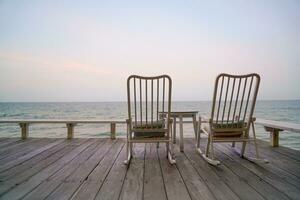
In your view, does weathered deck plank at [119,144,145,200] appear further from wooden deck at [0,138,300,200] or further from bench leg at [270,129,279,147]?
bench leg at [270,129,279,147]

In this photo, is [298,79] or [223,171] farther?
[298,79]

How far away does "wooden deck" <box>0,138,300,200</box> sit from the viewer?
128cm

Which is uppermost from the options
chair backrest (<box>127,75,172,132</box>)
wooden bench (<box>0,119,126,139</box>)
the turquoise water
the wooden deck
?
chair backrest (<box>127,75,172,132</box>)

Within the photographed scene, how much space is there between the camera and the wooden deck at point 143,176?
4.20 ft

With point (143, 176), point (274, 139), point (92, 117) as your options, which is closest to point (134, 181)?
point (143, 176)

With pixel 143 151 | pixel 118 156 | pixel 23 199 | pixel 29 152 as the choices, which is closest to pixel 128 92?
pixel 118 156

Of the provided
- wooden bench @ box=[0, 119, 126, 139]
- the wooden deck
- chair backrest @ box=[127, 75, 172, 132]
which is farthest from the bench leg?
wooden bench @ box=[0, 119, 126, 139]

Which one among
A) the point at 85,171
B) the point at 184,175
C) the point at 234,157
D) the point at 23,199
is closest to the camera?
the point at 23,199

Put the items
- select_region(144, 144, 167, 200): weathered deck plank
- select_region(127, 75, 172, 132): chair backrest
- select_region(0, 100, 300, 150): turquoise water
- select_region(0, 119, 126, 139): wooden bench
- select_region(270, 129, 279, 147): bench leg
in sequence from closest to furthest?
1. select_region(144, 144, 167, 200): weathered deck plank
2. select_region(127, 75, 172, 132): chair backrest
3. select_region(270, 129, 279, 147): bench leg
4. select_region(0, 119, 126, 139): wooden bench
5. select_region(0, 100, 300, 150): turquoise water

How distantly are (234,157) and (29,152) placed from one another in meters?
2.96

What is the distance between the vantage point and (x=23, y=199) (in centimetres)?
120

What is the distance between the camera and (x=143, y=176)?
166cm

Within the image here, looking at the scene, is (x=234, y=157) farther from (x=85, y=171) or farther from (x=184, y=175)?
(x=85, y=171)

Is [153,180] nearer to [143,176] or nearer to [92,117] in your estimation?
[143,176]
